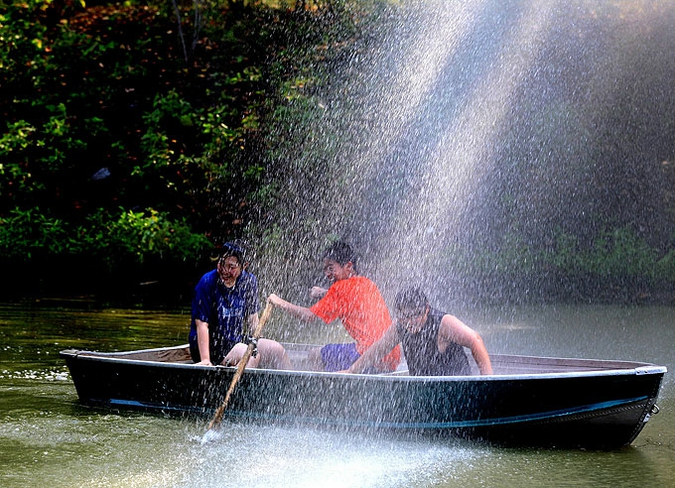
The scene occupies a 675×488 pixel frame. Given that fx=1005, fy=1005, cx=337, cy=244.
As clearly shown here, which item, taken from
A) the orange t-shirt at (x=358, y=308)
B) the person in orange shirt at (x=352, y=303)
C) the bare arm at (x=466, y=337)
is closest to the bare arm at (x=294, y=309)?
the person in orange shirt at (x=352, y=303)

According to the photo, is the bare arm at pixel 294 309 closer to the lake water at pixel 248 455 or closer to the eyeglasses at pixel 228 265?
the eyeglasses at pixel 228 265

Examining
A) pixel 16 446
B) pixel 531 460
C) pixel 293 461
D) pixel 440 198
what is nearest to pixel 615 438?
pixel 531 460

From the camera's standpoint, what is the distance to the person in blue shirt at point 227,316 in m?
8.09

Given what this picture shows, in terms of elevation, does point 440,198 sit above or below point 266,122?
below

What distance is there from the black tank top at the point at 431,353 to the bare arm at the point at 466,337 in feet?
0.22

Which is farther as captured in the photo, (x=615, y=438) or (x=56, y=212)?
(x=56, y=212)

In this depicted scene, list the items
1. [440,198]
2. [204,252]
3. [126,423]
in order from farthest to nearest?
1. [440,198]
2. [204,252]
3. [126,423]

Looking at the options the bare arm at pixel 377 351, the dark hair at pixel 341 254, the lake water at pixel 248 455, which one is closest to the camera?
the lake water at pixel 248 455

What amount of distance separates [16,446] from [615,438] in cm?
416

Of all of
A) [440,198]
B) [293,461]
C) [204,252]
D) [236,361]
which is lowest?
[293,461]

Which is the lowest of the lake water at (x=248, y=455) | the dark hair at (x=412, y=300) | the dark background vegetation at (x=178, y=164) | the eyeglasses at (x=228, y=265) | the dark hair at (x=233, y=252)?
the lake water at (x=248, y=455)

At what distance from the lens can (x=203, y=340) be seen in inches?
319

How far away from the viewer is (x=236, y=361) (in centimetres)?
805

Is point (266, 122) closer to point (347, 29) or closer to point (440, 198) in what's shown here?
point (347, 29)
